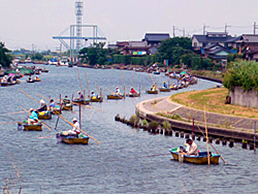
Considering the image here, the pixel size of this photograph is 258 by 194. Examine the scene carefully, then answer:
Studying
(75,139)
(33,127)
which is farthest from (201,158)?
(33,127)

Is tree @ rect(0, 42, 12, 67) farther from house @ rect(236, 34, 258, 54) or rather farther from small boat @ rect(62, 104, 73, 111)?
small boat @ rect(62, 104, 73, 111)

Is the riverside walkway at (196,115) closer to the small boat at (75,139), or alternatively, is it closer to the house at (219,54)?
the small boat at (75,139)

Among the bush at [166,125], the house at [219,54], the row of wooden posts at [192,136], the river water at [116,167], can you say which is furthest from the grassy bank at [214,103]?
the house at [219,54]

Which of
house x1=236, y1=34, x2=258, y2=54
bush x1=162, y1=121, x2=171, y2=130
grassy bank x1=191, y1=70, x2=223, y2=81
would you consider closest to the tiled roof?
house x1=236, y1=34, x2=258, y2=54

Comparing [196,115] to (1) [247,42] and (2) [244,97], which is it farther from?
(1) [247,42]

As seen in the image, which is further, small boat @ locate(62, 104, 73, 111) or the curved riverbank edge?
small boat @ locate(62, 104, 73, 111)

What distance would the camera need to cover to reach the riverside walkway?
50537 mm

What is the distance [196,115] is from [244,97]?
6464mm

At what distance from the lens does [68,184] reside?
35.3m

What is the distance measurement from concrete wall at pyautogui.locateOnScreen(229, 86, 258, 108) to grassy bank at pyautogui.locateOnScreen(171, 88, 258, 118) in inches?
31.9

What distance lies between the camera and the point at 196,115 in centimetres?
5625

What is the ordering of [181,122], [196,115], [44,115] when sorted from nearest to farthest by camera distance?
1. [181,122]
2. [196,115]
3. [44,115]

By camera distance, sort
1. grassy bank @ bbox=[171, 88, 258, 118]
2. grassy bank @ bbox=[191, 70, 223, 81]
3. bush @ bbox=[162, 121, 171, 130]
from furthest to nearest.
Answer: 1. grassy bank @ bbox=[191, 70, 223, 81]
2. grassy bank @ bbox=[171, 88, 258, 118]
3. bush @ bbox=[162, 121, 171, 130]

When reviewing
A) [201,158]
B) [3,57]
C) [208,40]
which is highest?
[208,40]
